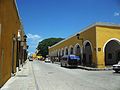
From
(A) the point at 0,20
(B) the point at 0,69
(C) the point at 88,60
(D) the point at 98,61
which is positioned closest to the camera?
(A) the point at 0,20

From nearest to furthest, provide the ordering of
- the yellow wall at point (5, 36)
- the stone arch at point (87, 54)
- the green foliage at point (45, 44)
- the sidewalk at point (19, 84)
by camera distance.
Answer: the yellow wall at point (5, 36) → the sidewalk at point (19, 84) → the stone arch at point (87, 54) → the green foliage at point (45, 44)

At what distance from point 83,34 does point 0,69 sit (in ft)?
95.0

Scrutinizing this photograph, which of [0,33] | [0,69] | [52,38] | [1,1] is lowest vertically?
[0,69]

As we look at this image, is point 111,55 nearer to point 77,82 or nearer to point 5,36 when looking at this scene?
point 77,82

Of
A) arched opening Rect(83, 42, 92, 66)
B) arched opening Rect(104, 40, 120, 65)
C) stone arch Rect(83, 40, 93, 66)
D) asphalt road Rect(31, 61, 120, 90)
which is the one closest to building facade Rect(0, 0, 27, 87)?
asphalt road Rect(31, 61, 120, 90)

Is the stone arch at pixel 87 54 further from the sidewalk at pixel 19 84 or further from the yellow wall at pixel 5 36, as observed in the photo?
the yellow wall at pixel 5 36

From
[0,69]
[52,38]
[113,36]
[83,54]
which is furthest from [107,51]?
[52,38]

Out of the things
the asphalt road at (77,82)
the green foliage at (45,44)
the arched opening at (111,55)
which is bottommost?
the asphalt road at (77,82)

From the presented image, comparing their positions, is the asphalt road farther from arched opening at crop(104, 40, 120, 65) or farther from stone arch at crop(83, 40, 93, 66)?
arched opening at crop(104, 40, 120, 65)

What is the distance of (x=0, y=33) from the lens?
10953 millimetres

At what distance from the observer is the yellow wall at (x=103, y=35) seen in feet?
110

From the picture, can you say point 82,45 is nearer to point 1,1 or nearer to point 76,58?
point 76,58

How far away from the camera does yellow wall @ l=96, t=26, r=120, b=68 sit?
33625 millimetres

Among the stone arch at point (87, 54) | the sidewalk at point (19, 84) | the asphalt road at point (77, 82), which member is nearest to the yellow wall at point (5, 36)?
the sidewalk at point (19, 84)
